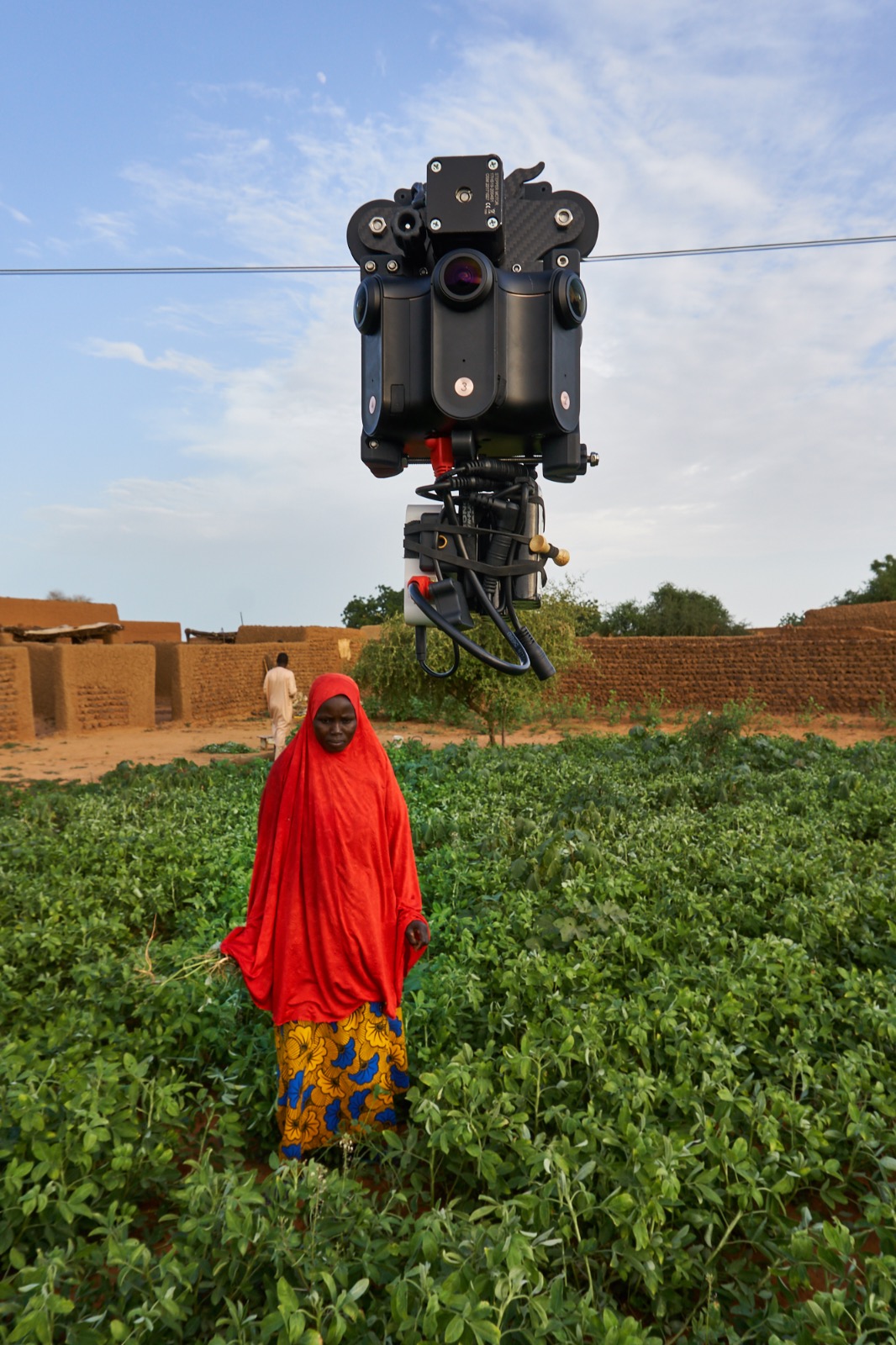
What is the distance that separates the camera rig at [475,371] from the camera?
6.40ft

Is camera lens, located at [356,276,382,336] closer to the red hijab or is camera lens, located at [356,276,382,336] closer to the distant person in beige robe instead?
the red hijab

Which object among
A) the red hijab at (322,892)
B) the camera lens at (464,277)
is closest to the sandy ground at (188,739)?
the red hijab at (322,892)

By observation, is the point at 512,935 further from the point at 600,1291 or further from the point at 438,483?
the point at 438,483

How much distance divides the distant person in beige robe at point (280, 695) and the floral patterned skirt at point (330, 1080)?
8174 mm

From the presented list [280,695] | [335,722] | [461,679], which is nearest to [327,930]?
[335,722]

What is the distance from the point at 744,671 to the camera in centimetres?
1834

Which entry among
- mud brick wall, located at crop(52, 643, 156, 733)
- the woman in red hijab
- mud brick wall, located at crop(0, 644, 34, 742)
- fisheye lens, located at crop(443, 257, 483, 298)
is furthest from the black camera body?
mud brick wall, located at crop(52, 643, 156, 733)

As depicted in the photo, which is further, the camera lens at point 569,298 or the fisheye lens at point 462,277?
the camera lens at point 569,298

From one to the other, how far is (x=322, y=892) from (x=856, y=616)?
80.9ft

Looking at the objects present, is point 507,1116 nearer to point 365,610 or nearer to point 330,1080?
point 330,1080

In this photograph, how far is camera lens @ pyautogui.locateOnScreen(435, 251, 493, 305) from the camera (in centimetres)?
191

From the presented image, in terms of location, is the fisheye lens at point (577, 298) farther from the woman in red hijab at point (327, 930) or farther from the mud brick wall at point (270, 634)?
the mud brick wall at point (270, 634)

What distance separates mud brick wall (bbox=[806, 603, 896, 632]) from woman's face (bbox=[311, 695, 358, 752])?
22654mm

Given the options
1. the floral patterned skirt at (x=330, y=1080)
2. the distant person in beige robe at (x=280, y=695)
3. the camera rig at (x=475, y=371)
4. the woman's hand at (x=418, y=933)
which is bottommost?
the floral patterned skirt at (x=330, y=1080)
